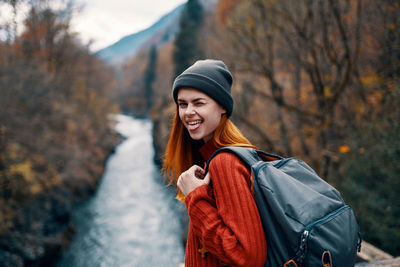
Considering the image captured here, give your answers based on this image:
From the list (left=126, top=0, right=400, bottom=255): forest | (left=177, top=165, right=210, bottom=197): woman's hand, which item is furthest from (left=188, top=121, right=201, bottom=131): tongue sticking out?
(left=126, top=0, right=400, bottom=255): forest

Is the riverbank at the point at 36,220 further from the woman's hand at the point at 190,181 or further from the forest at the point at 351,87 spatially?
the woman's hand at the point at 190,181

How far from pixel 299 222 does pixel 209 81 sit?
0.77 m

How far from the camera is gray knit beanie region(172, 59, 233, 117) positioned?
1.34m

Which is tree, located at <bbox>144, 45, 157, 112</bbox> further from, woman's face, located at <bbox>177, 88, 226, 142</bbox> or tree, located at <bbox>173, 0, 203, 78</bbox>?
woman's face, located at <bbox>177, 88, 226, 142</bbox>

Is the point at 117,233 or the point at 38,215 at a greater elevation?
the point at 38,215

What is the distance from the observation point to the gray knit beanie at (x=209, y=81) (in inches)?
52.8

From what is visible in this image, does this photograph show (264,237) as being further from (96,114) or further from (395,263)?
(96,114)

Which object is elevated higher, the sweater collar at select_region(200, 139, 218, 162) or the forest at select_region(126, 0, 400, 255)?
the sweater collar at select_region(200, 139, 218, 162)

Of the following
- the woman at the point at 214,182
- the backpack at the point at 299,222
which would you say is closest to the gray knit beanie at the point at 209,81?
the woman at the point at 214,182

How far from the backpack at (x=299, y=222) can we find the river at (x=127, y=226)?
692 cm

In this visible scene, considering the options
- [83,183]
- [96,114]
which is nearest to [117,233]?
[83,183]

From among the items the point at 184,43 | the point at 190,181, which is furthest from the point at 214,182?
the point at 184,43

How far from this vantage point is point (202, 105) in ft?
4.51

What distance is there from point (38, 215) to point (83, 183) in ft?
16.7
